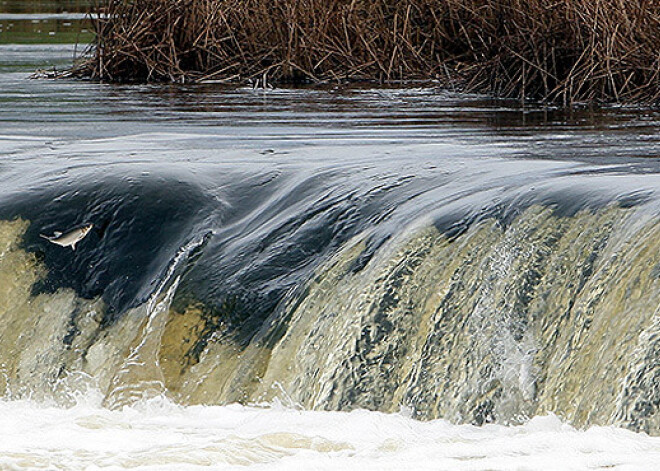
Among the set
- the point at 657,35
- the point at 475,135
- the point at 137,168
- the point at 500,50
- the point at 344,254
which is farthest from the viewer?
the point at 500,50

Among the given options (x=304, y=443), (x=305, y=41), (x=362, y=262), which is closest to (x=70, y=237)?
(x=362, y=262)

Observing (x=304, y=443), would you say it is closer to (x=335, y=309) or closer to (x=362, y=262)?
(x=335, y=309)

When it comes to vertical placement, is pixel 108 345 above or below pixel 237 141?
below

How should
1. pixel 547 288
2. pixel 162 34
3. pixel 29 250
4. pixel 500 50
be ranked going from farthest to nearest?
pixel 162 34, pixel 500 50, pixel 29 250, pixel 547 288

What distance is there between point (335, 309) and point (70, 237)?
1.59 meters

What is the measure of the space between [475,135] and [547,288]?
3072 millimetres

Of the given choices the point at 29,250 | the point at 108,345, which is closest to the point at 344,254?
the point at 108,345

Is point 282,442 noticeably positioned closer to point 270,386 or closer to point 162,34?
point 270,386

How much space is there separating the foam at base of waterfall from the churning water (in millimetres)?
12

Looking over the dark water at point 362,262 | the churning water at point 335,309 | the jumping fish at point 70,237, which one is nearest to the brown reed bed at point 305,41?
the dark water at point 362,262

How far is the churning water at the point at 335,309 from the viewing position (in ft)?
14.2

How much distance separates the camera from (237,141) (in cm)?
776

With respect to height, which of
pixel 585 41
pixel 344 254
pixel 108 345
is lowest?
pixel 108 345

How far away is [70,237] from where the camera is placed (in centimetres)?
602
